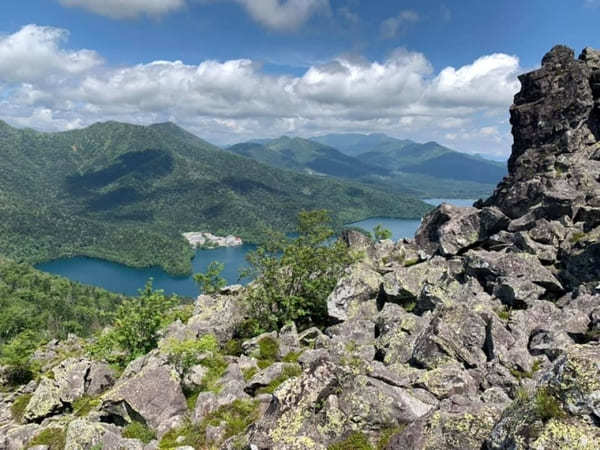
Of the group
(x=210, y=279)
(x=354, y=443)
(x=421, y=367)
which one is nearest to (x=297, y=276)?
(x=421, y=367)

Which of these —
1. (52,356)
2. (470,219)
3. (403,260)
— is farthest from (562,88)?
(52,356)

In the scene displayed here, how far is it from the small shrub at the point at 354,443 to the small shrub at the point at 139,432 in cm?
1078

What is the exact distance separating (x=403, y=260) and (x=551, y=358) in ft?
101

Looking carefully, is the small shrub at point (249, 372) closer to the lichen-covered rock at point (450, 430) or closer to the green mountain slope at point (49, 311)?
the lichen-covered rock at point (450, 430)

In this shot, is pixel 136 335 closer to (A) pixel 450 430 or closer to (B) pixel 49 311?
(A) pixel 450 430

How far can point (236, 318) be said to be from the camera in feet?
127

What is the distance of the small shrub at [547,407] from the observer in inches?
374

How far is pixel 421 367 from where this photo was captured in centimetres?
2022

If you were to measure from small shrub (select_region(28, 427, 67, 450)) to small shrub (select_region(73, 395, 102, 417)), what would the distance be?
1.94 meters

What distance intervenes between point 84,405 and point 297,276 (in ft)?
73.4

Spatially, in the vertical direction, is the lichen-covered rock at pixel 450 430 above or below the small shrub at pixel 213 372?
above

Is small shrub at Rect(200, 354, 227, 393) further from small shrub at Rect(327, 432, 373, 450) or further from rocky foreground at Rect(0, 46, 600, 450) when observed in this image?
small shrub at Rect(327, 432, 373, 450)

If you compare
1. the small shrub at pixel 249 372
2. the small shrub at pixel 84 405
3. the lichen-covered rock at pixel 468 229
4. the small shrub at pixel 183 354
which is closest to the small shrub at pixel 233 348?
the small shrub at pixel 249 372

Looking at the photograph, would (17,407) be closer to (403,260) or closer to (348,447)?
(348,447)
